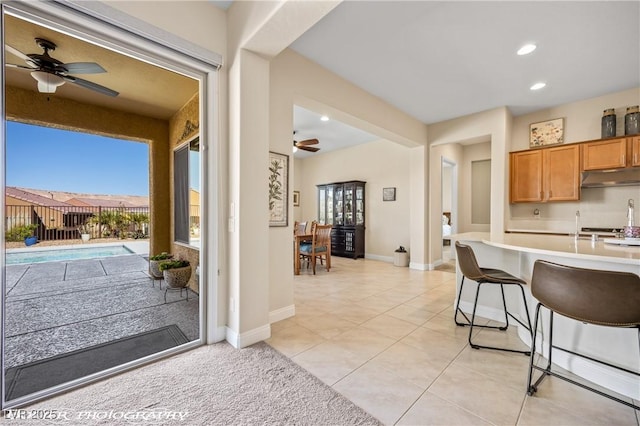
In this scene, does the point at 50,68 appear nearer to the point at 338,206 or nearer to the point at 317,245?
the point at 317,245

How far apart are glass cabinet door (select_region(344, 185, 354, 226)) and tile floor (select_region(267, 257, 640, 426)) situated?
3443 millimetres

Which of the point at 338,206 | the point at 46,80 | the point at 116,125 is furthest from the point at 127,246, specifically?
the point at 338,206

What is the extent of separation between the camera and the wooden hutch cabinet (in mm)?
6625

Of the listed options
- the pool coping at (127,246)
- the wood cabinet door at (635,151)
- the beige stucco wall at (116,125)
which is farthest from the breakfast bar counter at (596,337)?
the pool coping at (127,246)

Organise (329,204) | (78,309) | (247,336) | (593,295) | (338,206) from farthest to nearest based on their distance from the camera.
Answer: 1. (329,204)
2. (338,206)
3. (78,309)
4. (247,336)
5. (593,295)

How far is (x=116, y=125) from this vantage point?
366 centimetres

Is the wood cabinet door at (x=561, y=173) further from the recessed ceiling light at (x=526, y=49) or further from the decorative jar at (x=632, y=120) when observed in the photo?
the recessed ceiling light at (x=526, y=49)

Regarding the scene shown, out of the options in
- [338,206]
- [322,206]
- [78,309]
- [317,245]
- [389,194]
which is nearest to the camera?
[78,309]

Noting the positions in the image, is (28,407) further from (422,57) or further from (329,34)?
(422,57)

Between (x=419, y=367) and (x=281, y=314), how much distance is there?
1.45m

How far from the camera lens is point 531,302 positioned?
2.24 metres

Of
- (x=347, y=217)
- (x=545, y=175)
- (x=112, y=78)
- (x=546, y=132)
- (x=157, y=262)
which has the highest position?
(x=112, y=78)

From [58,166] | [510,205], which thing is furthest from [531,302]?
[58,166]

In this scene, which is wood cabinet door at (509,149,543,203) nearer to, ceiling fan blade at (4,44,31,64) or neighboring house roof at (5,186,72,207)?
ceiling fan blade at (4,44,31,64)
